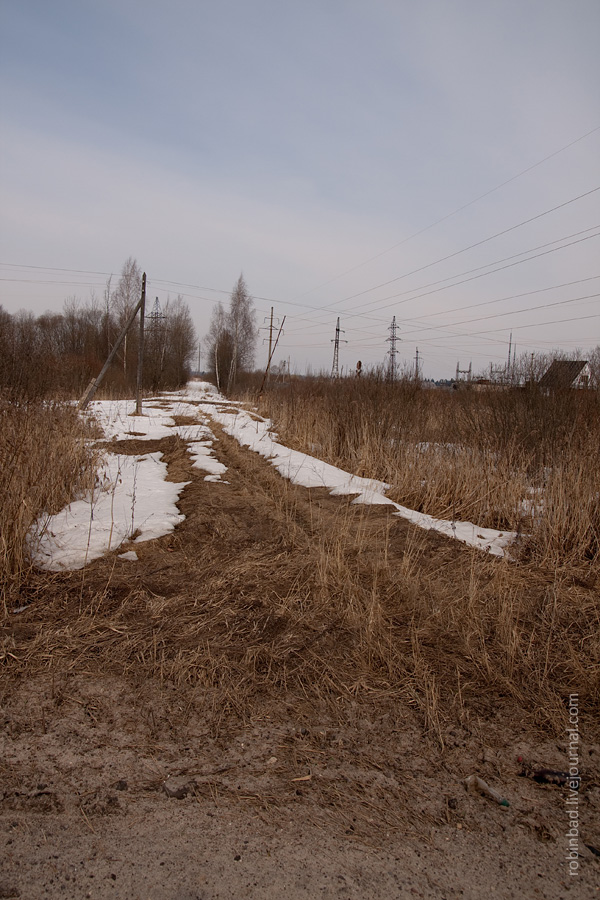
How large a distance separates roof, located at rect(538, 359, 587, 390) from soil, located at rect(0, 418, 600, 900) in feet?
21.8

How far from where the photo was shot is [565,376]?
844 cm

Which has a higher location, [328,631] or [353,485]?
[353,485]

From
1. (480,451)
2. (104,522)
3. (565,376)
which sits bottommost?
(104,522)

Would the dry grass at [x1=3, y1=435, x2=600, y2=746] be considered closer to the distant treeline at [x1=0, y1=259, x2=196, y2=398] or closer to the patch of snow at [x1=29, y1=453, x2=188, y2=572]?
the patch of snow at [x1=29, y1=453, x2=188, y2=572]

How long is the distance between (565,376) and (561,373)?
0.08 m

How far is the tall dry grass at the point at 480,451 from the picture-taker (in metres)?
4.42

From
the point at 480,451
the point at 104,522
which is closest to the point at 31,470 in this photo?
the point at 104,522

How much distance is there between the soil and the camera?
1462mm

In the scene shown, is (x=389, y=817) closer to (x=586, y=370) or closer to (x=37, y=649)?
(x=37, y=649)

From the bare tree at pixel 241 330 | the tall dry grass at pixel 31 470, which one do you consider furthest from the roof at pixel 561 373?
the bare tree at pixel 241 330

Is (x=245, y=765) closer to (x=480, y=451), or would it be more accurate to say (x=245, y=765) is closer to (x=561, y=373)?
(x=480, y=451)

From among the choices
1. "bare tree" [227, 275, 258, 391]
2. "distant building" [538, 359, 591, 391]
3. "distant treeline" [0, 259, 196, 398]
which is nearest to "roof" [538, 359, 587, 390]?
"distant building" [538, 359, 591, 391]

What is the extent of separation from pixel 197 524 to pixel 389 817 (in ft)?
10.9

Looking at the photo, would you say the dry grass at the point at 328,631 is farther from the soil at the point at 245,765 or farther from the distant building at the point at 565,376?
the distant building at the point at 565,376
